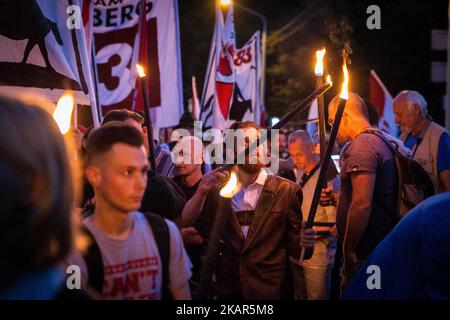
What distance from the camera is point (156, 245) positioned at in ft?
7.43

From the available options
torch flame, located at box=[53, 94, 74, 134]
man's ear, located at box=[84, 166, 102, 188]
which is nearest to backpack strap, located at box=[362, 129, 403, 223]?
torch flame, located at box=[53, 94, 74, 134]

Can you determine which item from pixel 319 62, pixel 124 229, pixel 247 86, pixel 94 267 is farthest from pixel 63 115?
pixel 247 86

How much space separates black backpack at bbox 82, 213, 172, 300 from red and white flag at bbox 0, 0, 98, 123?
87.7 inches

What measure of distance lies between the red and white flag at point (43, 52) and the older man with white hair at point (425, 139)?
329 cm

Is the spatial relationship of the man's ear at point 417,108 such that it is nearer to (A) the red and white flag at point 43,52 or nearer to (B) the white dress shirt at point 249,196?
(B) the white dress shirt at point 249,196

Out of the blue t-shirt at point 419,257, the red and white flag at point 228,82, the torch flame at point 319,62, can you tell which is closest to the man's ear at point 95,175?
the blue t-shirt at point 419,257

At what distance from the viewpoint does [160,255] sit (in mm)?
2256

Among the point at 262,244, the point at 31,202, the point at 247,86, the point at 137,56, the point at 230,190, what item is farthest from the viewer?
the point at 247,86

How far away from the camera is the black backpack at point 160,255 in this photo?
2135 mm

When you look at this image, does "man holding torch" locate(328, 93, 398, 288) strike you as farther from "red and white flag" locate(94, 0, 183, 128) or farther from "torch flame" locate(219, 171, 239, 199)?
"red and white flag" locate(94, 0, 183, 128)

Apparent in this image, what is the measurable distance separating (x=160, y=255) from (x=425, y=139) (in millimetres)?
4108

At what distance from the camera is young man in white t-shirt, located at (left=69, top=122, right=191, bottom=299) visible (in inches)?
85.4

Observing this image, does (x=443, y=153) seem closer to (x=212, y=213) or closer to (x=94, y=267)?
(x=212, y=213)

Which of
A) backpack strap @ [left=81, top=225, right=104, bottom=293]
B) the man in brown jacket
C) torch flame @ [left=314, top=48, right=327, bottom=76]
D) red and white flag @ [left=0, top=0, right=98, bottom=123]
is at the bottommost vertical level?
the man in brown jacket
